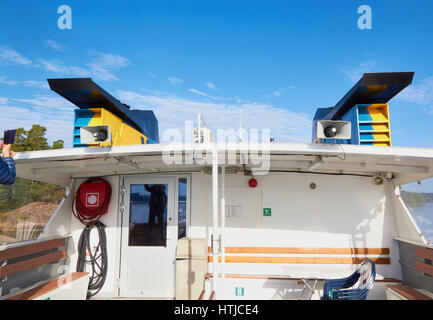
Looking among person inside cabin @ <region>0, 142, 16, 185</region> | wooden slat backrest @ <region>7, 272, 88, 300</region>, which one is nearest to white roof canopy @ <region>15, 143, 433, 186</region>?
person inside cabin @ <region>0, 142, 16, 185</region>

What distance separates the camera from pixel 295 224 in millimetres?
4742

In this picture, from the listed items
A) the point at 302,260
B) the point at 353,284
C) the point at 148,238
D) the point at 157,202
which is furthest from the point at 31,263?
the point at 353,284

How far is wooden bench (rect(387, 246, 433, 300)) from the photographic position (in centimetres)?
363

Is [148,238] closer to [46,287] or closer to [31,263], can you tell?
[46,287]

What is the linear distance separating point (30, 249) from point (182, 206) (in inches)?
92.1

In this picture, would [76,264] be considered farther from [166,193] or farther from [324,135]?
[324,135]

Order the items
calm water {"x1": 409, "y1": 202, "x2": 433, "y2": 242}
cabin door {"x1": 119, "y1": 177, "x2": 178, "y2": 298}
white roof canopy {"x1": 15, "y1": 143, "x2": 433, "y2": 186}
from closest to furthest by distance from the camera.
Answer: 1. white roof canopy {"x1": 15, "y1": 143, "x2": 433, "y2": 186}
2. calm water {"x1": 409, "y1": 202, "x2": 433, "y2": 242}
3. cabin door {"x1": 119, "y1": 177, "x2": 178, "y2": 298}

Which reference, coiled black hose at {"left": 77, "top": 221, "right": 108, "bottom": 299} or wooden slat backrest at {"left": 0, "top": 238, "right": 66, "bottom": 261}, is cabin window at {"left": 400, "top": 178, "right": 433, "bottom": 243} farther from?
wooden slat backrest at {"left": 0, "top": 238, "right": 66, "bottom": 261}

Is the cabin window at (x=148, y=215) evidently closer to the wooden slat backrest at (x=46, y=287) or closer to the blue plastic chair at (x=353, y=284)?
the wooden slat backrest at (x=46, y=287)

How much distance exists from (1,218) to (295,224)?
13.0 metres

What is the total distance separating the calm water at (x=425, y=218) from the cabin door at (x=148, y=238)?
3900mm

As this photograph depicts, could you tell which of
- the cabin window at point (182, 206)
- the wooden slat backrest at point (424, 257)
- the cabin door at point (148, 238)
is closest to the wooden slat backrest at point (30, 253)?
the cabin door at point (148, 238)
